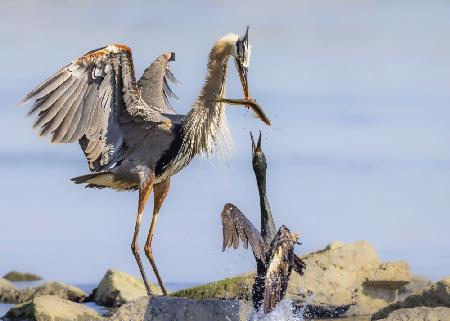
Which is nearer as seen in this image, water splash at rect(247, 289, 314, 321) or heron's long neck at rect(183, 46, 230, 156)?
water splash at rect(247, 289, 314, 321)

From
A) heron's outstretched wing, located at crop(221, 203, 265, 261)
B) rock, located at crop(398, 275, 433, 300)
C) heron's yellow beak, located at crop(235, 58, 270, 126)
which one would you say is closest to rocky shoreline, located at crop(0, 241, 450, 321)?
heron's yellow beak, located at crop(235, 58, 270, 126)

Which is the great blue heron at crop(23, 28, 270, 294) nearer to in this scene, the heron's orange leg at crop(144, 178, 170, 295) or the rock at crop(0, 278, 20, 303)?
the heron's orange leg at crop(144, 178, 170, 295)

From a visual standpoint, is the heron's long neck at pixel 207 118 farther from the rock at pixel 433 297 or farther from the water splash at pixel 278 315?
the rock at pixel 433 297

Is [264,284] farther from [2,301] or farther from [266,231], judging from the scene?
[2,301]

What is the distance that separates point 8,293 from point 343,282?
10.8m

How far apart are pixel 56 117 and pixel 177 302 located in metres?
3.71

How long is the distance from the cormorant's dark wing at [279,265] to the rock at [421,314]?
5.32 feet

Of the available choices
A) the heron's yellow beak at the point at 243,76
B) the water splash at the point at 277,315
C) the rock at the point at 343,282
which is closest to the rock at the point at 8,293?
the rock at the point at 343,282

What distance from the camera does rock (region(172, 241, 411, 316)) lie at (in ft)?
63.0

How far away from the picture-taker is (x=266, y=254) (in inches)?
473

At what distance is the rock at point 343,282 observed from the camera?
19.2m

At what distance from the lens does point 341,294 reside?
19.6 meters

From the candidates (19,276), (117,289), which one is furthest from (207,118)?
(19,276)

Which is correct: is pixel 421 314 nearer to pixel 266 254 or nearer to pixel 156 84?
pixel 266 254
